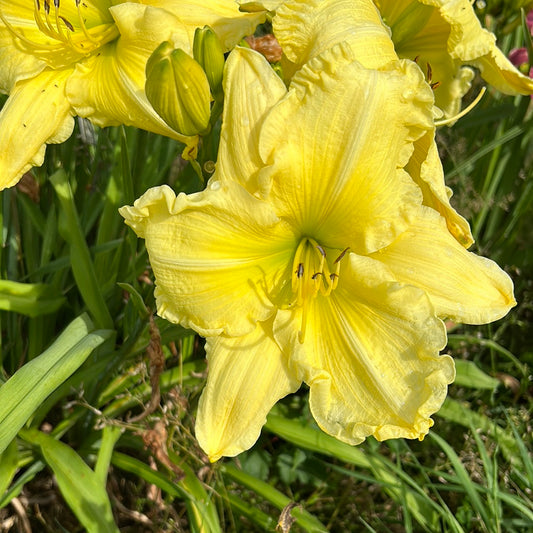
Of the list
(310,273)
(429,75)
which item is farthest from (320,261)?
(429,75)

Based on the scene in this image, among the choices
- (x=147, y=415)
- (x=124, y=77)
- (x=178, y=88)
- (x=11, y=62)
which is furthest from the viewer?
(x=147, y=415)

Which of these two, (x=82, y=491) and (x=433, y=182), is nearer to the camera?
(x=433, y=182)

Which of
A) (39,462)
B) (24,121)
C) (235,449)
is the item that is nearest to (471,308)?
(235,449)

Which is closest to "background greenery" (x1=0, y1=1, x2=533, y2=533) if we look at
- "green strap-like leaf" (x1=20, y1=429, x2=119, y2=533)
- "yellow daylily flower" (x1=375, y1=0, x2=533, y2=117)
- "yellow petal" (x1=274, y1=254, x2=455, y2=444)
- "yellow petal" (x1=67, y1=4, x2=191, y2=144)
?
"green strap-like leaf" (x1=20, y1=429, x2=119, y2=533)

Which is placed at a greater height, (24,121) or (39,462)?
(24,121)

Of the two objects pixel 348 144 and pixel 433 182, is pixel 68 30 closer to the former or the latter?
pixel 348 144

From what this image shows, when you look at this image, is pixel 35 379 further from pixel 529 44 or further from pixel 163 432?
pixel 529 44

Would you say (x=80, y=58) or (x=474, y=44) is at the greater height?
(x=474, y=44)

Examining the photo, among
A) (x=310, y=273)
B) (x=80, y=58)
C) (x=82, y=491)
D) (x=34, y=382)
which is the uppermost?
(x=80, y=58)
